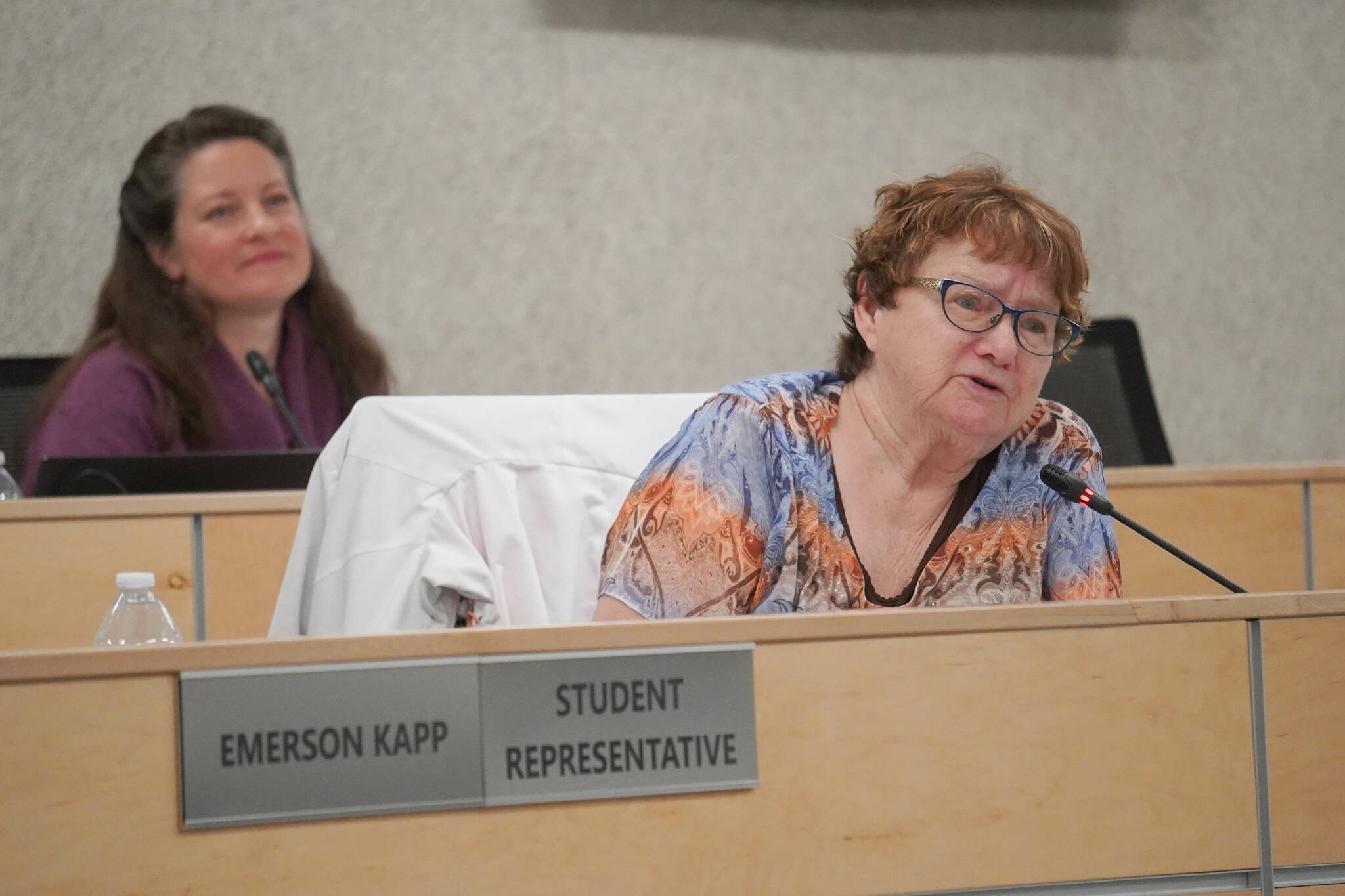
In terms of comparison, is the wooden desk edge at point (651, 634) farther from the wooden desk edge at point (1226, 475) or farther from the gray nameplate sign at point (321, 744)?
the wooden desk edge at point (1226, 475)

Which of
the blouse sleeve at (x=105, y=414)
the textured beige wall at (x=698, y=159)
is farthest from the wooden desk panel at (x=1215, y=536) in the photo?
the blouse sleeve at (x=105, y=414)

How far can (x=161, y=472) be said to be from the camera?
172 centimetres

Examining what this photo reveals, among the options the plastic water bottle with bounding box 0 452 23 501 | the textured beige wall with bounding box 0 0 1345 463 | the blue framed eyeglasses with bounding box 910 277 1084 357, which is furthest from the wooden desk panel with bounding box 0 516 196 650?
the textured beige wall with bounding box 0 0 1345 463

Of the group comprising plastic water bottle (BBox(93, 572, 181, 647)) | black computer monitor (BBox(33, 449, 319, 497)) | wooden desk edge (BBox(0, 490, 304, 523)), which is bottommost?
plastic water bottle (BBox(93, 572, 181, 647))

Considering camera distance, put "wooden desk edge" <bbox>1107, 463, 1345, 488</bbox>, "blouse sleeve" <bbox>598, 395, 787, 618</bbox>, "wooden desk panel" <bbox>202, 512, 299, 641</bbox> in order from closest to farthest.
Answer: "blouse sleeve" <bbox>598, 395, 787, 618</bbox> < "wooden desk panel" <bbox>202, 512, 299, 641</bbox> < "wooden desk edge" <bbox>1107, 463, 1345, 488</bbox>

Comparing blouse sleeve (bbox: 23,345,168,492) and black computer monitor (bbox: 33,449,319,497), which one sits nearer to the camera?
black computer monitor (bbox: 33,449,319,497)

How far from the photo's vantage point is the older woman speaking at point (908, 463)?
49.7 inches

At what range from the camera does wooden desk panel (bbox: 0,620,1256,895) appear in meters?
0.72

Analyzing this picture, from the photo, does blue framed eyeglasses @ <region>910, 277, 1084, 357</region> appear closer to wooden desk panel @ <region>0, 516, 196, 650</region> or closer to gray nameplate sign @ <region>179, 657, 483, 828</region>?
gray nameplate sign @ <region>179, 657, 483, 828</region>

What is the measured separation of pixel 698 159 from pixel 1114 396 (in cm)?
134

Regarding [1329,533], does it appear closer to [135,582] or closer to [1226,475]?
[1226,475]

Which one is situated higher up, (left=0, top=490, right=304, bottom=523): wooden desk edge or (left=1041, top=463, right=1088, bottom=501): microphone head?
(left=0, top=490, right=304, bottom=523): wooden desk edge

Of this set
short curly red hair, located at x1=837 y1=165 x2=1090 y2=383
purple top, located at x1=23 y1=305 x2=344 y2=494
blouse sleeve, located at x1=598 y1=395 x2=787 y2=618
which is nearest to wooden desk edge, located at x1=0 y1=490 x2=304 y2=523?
blouse sleeve, located at x1=598 y1=395 x2=787 y2=618

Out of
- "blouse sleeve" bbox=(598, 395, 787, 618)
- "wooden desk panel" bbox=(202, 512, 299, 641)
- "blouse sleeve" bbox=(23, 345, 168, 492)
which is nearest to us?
"blouse sleeve" bbox=(598, 395, 787, 618)
